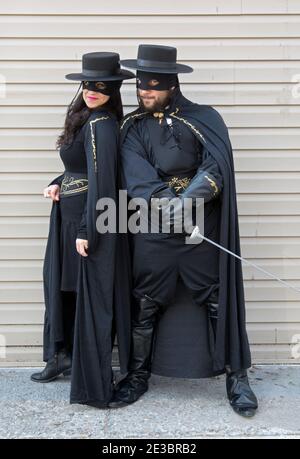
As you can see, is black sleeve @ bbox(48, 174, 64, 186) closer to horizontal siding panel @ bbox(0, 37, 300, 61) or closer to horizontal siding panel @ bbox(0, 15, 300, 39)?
horizontal siding panel @ bbox(0, 37, 300, 61)

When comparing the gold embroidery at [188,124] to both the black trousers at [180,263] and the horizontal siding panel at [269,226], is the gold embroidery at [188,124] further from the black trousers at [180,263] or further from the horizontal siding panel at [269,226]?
the horizontal siding panel at [269,226]

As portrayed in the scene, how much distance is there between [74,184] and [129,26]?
1128 millimetres

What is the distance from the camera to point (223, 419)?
143 inches

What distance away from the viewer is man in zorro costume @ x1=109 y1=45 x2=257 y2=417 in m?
3.57

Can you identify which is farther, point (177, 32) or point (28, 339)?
point (28, 339)

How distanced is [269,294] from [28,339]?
169 cm

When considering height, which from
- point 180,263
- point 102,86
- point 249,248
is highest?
point 102,86

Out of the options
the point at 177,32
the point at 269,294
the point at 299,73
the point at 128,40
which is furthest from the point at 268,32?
the point at 269,294

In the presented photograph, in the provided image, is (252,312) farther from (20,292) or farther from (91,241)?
(20,292)

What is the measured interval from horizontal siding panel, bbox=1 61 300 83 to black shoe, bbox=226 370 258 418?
1.87m

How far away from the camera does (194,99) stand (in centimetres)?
418

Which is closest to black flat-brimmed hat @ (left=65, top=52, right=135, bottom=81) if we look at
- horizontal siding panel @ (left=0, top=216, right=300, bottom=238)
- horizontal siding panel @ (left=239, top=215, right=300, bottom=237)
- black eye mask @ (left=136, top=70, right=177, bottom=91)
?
black eye mask @ (left=136, top=70, right=177, bottom=91)

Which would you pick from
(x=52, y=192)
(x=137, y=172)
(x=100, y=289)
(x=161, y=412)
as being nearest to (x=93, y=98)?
(x=137, y=172)

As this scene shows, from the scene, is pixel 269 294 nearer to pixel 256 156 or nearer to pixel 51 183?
pixel 256 156
